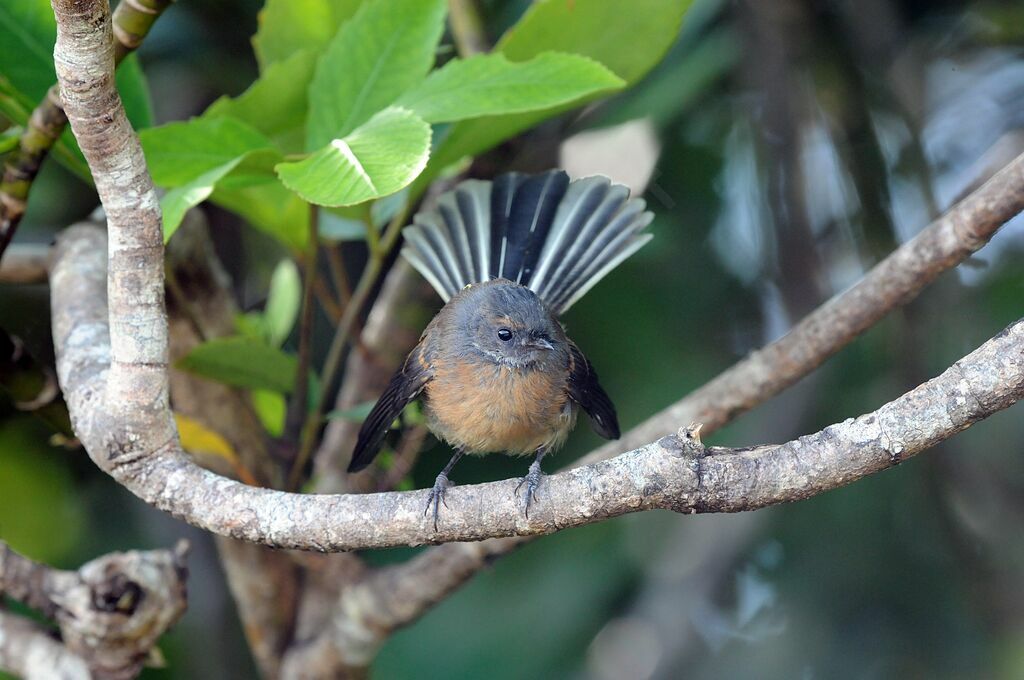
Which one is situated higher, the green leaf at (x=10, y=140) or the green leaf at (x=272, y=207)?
the green leaf at (x=10, y=140)

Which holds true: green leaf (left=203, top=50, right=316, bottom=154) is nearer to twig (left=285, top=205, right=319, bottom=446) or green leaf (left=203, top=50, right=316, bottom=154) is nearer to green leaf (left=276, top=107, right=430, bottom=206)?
twig (left=285, top=205, right=319, bottom=446)

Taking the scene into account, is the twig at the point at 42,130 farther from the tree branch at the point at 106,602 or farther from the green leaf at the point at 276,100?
the tree branch at the point at 106,602

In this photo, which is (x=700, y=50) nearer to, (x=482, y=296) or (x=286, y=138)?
(x=482, y=296)

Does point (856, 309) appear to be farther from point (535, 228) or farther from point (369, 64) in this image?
point (369, 64)

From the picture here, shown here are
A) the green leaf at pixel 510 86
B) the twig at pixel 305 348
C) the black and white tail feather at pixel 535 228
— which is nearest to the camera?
the green leaf at pixel 510 86

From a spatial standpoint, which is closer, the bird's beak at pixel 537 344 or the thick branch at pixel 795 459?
the thick branch at pixel 795 459

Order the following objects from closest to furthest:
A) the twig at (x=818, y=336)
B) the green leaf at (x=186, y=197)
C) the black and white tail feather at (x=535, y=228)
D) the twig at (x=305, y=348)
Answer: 1. the green leaf at (x=186, y=197)
2. the twig at (x=818, y=336)
3. the twig at (x=305, y=348)
4. the black and white tail feather at (x=535, y=228)

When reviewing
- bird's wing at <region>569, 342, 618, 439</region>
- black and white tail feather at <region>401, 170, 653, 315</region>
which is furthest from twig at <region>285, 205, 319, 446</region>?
bird's wing at <region>569, 342, 618, 439</region>

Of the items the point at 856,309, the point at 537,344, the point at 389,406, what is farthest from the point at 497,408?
the point at 856,309

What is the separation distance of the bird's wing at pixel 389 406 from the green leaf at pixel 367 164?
905mm

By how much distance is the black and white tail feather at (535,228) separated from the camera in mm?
3164

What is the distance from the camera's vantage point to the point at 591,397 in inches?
122

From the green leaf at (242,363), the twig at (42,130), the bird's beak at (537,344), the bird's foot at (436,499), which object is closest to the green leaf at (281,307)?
the green leaf at (242,363)

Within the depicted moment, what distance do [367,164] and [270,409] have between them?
184 centimetres
